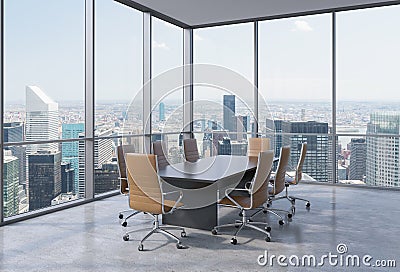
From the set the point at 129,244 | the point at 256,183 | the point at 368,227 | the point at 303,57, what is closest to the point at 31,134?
the point at 129,244

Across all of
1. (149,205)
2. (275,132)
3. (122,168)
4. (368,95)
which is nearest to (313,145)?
(275,132)

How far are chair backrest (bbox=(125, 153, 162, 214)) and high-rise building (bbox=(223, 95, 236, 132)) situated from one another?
488 centimetres

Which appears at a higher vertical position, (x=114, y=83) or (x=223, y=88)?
(x=223, y=88)

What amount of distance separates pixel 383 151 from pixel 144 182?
516 cm

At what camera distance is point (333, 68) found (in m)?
7.84

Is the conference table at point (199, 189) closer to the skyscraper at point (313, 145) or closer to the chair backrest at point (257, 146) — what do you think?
the chair backrest at point (257, 146)

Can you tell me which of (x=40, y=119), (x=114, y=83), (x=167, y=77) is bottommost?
(x=40, y=119)

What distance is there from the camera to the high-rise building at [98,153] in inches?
250

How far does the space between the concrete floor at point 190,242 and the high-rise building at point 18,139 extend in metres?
0.64

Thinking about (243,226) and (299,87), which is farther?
(299,87)

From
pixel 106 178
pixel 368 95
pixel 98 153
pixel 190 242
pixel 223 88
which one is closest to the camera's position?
pixel 190 242

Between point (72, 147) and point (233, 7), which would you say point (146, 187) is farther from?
point (233, 7)

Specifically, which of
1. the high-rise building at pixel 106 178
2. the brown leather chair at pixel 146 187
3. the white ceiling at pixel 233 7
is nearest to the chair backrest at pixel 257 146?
the high-rise building at pixel 106 178

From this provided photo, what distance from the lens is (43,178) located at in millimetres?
5668
